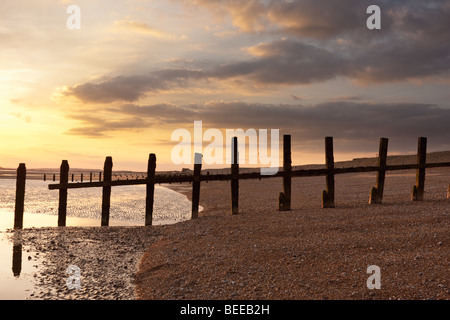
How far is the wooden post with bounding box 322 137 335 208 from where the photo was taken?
13.6 meters

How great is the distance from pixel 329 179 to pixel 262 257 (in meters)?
6.90

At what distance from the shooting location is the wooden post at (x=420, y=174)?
48.2ft

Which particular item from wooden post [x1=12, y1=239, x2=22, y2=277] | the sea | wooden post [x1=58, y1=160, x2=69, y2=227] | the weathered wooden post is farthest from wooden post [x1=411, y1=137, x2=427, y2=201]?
wooden post [x1=12, y1=239, x2=22, y2=277]

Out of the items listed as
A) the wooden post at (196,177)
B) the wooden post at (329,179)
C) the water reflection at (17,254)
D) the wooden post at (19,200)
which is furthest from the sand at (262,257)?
the wooden post at (329,179)

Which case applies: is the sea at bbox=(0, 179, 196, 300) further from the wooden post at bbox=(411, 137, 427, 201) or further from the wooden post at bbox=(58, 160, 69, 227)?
the wooden post at bbox=(411, 137, 427, 201)

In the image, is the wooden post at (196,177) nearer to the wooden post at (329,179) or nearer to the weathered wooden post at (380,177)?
the wooden post at (329,179)

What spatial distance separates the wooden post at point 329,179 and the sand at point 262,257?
165 cm

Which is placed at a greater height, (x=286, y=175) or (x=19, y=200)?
(x=286, y=175)

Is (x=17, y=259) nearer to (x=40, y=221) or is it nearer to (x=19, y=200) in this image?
(x=19, y=200)

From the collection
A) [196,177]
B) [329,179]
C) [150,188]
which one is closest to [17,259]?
[150,188]

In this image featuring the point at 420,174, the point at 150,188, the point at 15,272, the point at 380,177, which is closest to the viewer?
the point at 15,272

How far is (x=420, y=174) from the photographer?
14969mm

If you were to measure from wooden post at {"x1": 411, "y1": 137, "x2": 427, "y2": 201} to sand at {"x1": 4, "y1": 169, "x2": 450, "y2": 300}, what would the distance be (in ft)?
9.06

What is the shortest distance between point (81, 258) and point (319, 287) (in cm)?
587
